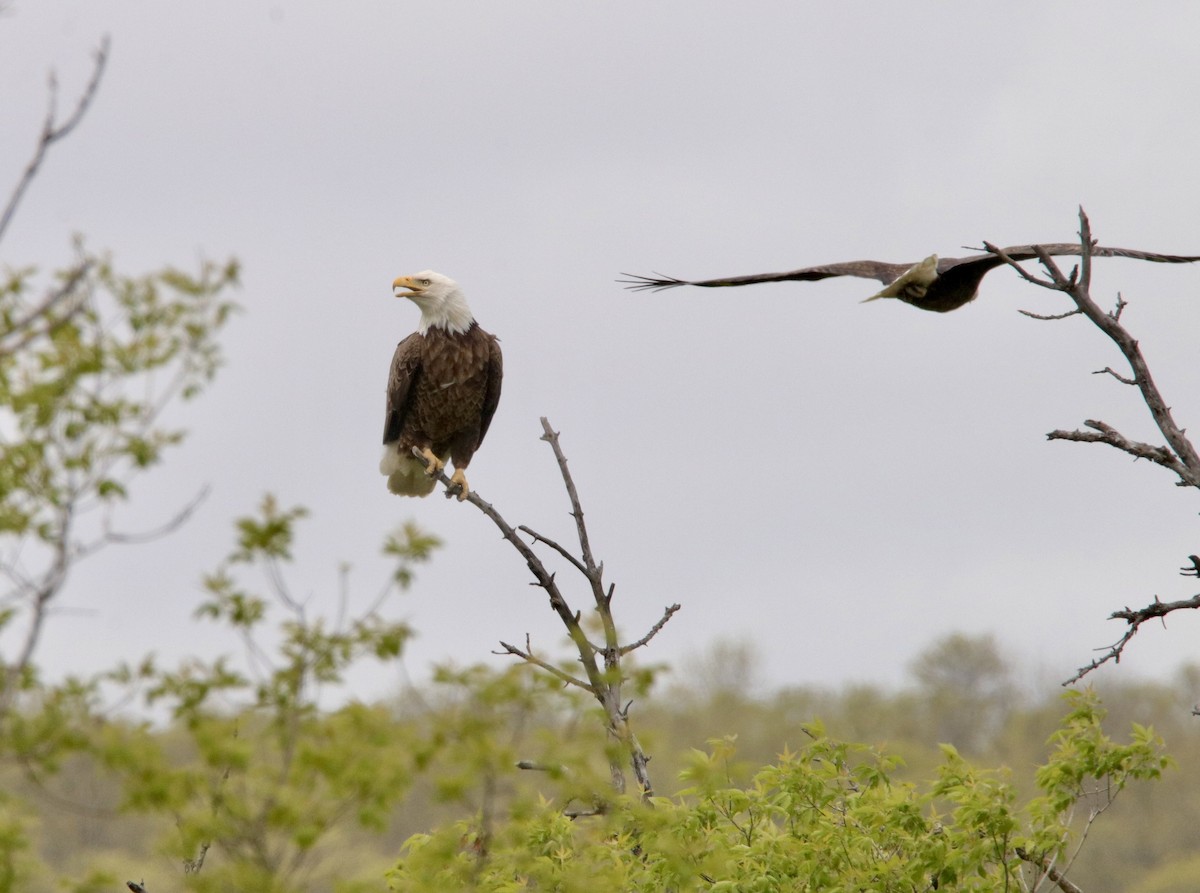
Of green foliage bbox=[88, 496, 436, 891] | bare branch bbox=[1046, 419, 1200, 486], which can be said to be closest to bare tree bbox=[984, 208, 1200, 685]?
bare branch bbox=[1046, 419, 1200, 486]

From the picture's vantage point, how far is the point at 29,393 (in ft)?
12.3

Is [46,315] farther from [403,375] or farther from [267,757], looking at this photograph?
[403,375]

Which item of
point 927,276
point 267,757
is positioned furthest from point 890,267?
point 267,757

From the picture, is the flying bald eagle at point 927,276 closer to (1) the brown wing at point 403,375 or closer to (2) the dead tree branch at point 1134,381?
(2) the dead tree branch at point 1134,381

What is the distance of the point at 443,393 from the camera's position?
33.5ft

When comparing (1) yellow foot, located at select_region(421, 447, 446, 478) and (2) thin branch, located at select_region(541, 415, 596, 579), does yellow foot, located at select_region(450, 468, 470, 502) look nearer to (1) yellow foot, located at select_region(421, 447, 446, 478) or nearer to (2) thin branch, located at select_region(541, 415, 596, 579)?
(1) yellow foot, located at select_region(421, 447, 446, 478)

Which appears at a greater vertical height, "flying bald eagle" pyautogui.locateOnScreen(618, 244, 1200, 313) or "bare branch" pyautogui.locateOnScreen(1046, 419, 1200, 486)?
"flying bald eagle" pyautogui.locateOnScreen(618, 244, 1200, 313)

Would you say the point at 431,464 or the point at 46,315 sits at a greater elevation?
the point at 431,464

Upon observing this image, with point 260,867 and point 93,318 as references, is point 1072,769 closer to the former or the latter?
point 260,867

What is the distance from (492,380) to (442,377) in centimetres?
51

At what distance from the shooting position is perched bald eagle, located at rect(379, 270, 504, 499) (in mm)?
10188

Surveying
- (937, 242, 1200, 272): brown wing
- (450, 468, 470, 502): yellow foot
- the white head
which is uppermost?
the white head

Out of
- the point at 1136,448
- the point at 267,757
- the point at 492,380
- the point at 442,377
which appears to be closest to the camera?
the point at 267,757

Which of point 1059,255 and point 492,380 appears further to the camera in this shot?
point 492,380
